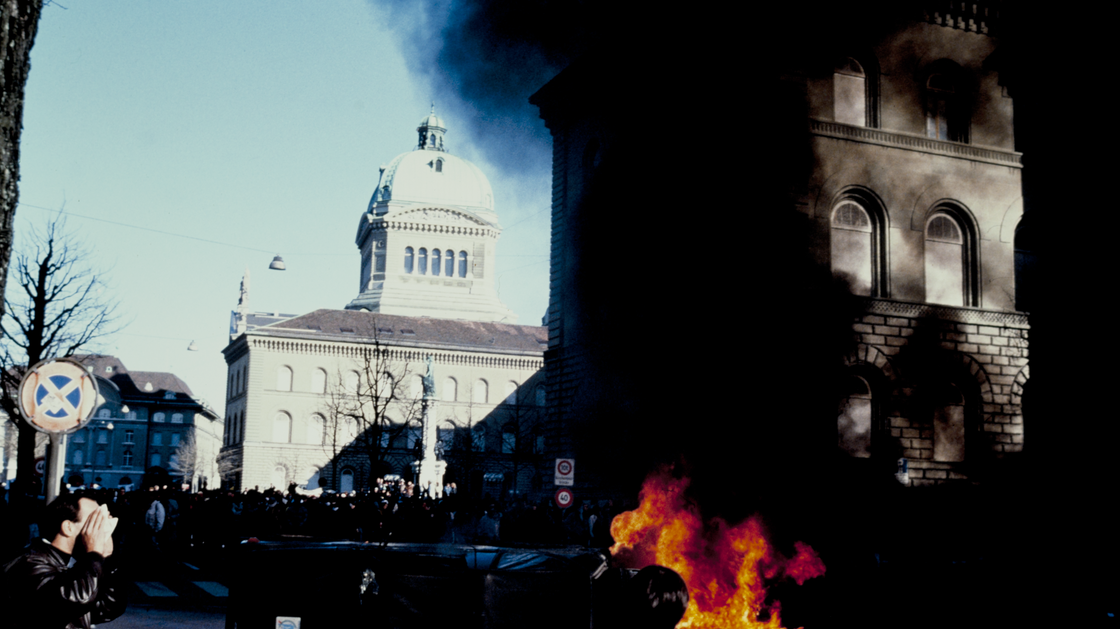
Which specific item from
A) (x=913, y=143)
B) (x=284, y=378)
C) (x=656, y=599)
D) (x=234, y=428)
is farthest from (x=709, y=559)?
(x=234, y=428)

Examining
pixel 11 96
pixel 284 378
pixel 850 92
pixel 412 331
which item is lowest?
pixel 11 96

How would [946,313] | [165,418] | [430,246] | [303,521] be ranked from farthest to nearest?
[165,418], [430,246], [303,521], [946,313]

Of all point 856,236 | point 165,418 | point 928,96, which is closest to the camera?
point 856,236

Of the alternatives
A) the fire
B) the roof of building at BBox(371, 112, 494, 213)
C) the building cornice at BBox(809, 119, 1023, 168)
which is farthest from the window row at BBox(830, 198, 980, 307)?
the roof of building at BBox(371, 112, 494, 213)

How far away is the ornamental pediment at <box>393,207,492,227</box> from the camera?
10688cm

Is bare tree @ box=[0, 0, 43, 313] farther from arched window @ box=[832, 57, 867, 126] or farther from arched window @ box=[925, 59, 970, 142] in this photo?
arched window @ box=[925, 59, 970, 142]

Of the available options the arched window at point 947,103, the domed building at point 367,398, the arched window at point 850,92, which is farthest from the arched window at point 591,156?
the domed building at point 367,398

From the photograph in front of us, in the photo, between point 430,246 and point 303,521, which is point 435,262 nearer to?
point 430,246

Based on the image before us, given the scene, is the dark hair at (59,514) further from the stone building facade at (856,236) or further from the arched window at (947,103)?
the arched window at (947,103)

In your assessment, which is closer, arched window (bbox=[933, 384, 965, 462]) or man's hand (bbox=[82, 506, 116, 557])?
man's hand (bbox=[82, 506, 116, 557])

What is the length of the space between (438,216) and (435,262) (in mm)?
4589

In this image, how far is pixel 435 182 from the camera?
110 m

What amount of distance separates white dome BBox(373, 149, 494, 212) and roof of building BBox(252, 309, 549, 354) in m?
23.8

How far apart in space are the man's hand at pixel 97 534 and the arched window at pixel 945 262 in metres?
22.7
